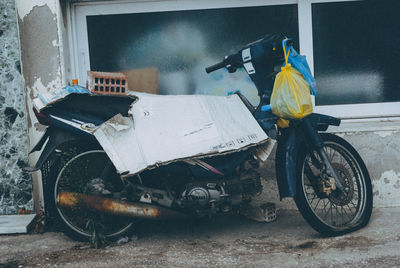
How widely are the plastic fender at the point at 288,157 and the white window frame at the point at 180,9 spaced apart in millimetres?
1179

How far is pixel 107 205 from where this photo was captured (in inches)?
145

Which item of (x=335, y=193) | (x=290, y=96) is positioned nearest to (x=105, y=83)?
(x=290, y=96)

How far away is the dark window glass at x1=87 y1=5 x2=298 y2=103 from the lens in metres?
5.04

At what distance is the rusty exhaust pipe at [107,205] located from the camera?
368 centimetres

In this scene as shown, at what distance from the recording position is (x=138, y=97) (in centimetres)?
368

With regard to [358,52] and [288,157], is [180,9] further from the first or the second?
[288,157]

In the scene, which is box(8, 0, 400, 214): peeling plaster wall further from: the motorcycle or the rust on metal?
the rust on metal

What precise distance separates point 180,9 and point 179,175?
207 centimetres

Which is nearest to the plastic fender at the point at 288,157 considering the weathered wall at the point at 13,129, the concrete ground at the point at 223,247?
the concrete ground at the point at 223,247

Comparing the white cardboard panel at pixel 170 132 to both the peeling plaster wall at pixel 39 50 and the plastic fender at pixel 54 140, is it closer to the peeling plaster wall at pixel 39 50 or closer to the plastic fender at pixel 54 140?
the plastic fender at pixel 54 140

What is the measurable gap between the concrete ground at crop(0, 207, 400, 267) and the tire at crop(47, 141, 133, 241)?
5.5 inches

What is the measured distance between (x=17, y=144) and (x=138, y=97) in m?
1.66

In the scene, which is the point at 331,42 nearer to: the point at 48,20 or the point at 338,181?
the point at 338,181

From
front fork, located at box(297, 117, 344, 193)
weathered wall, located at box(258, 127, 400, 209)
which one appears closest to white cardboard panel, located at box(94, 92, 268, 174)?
front fork, located at box(297, 117, 344, 193)
